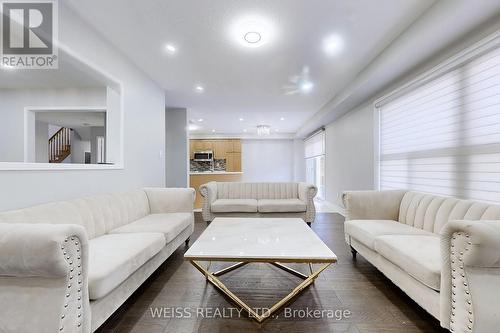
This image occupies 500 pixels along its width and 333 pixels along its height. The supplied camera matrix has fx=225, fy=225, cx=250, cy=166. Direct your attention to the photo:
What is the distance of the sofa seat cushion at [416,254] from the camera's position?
4.46 feet

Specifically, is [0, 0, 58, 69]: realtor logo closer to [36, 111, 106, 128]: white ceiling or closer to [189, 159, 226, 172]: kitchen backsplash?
[36, 111, 106, 128]: white ceiling

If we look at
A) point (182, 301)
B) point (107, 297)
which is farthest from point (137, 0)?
point (182, 301)

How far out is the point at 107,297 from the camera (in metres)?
1.36

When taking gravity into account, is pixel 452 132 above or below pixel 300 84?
below

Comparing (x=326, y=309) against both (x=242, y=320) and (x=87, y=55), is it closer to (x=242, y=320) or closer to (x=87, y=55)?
(x=242, y=320)

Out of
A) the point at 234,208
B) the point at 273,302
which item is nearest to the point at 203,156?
the point at 234,208

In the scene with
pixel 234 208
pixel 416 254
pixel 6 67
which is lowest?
pixel 234 208

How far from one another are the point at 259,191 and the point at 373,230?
258 centimetres

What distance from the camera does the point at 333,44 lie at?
2557 mm

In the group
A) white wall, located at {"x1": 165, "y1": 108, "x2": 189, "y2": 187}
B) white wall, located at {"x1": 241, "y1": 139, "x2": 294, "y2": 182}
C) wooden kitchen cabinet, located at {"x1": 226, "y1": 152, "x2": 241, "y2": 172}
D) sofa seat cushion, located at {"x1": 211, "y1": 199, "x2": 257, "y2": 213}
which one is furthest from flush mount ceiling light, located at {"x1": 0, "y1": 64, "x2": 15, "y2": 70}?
white wall, located at {"x1": 241, "y1": 139, "x2": 294, "y2": 182}

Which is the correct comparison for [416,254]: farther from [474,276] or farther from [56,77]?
[56,77]

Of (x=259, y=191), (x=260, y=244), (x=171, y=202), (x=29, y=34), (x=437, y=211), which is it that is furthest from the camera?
(x=259, y=191)

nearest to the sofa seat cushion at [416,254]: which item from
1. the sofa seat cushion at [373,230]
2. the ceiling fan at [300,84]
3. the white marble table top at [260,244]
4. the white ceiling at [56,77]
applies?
the sofa seat cushion at [373,230]

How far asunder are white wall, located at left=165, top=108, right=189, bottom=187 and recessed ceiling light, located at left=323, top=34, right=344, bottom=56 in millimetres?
3485
